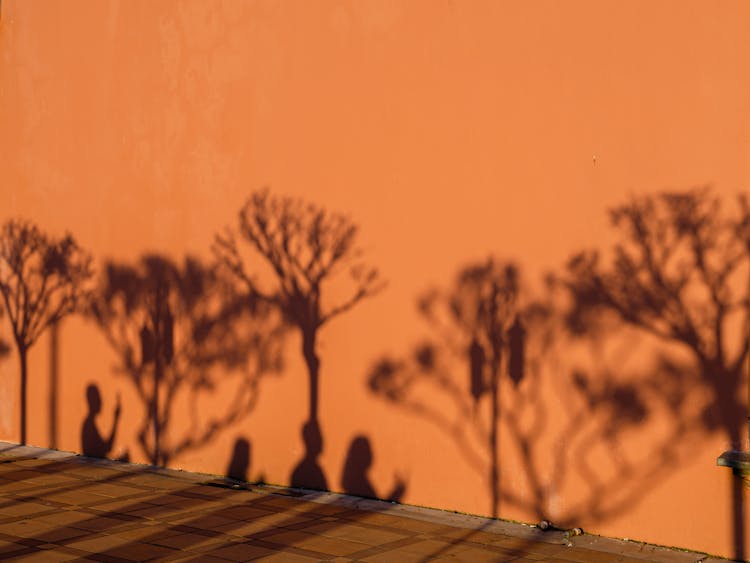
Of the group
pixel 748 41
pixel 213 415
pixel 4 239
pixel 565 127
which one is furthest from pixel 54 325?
pixel 748 41

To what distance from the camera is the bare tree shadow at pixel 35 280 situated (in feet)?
35.6

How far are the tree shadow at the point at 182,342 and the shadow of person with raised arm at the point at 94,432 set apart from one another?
42 centimetres

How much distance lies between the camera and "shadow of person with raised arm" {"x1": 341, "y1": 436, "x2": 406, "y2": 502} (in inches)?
337

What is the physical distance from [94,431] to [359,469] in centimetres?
341

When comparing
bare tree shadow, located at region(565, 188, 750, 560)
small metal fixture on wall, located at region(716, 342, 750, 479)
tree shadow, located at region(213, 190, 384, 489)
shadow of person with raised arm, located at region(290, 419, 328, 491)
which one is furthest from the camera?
shadow of person with raised arm, located at region(290, 419, 328, 491)

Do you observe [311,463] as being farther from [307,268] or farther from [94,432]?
[94,432]

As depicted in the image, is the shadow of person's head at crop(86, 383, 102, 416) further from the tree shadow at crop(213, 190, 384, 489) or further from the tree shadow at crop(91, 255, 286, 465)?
the tree shadow at crop(213, 190, 384, 489)

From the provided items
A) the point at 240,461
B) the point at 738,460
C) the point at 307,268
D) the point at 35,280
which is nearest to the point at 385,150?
the point at 307,268

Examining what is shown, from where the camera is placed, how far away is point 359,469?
8602 millimetres

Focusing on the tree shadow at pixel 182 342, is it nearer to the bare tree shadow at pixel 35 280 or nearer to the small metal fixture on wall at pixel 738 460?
the bare tree shadow at pixel 35 280

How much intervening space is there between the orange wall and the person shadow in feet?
0.43

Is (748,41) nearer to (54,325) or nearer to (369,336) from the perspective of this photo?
(369,336)

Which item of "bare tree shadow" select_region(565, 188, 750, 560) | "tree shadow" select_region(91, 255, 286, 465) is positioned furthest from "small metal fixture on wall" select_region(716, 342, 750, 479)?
"tree shadow" select_region(91, 255, 286, 465)

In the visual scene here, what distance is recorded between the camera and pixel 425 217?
8.29m
